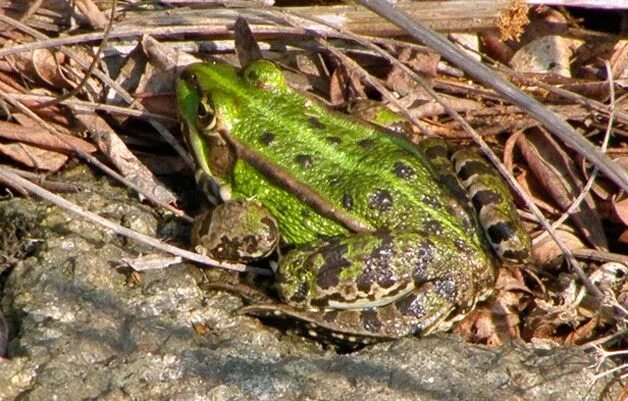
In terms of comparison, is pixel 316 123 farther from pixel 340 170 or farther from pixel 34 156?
pixel 34 156

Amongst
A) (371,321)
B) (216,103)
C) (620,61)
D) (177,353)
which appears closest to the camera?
(177,353)

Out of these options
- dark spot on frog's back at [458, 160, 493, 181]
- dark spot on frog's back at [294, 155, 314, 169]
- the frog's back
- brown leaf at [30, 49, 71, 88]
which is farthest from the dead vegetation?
dark spot on frog's back at [294, 155, 314, 169]

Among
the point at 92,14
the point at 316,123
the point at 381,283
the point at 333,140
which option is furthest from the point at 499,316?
the point at 92,14

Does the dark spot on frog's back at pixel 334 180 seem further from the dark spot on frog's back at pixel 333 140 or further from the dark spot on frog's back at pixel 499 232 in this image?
the dark spot on frog's back at pixel 499 232

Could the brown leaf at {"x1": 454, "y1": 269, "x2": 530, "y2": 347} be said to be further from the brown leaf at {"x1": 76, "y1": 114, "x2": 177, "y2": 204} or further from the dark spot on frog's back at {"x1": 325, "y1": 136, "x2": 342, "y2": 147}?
the brown leaf at {"x1": 76, "y1": 114, "x2": 177, "y2": 204}

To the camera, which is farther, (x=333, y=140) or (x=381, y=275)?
(x=333, y=140)

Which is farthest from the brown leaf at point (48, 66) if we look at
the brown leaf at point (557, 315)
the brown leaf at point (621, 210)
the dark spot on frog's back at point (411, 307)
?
the brown leaf at point (621, 210)

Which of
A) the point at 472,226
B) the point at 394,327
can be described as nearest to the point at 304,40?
the point at 472,226
